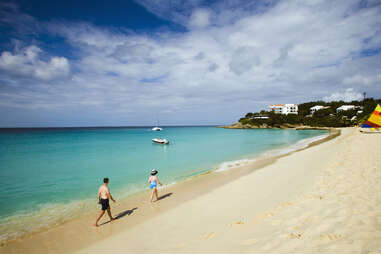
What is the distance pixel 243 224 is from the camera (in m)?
5.45

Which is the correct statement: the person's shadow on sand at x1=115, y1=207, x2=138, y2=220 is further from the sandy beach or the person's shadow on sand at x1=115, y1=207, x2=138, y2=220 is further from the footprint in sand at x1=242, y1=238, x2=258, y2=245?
the footprint in sand at x1=242, y1=238, x2=258, y2=245

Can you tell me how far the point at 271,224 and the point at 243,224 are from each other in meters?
0.86

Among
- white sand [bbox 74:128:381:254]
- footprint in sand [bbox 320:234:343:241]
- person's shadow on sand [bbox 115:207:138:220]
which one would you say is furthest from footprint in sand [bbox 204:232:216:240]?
person's shadow on sand [bbox 115:207:138:220]

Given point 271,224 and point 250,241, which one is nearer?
point 250,241

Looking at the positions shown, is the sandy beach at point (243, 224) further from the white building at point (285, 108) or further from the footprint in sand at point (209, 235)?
the white building at point (285, 108)

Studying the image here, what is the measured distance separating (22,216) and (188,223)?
847cm

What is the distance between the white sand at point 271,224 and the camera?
3689mm

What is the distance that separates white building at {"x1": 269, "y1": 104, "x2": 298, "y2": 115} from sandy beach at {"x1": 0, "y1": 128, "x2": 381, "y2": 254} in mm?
151764

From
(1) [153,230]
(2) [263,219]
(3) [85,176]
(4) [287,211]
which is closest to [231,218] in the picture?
(2) [263,219]

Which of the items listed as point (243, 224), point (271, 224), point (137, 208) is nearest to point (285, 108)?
point (137, 208)

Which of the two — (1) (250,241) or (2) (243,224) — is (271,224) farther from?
(1) (250,241)

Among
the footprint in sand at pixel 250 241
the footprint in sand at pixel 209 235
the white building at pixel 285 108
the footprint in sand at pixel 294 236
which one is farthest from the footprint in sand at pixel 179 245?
the white building at pixel 285 108

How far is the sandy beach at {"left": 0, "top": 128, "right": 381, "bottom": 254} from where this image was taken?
3838mm

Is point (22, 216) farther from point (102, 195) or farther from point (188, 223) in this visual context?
point (188, 223)
